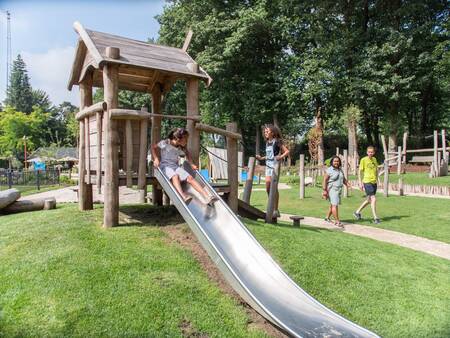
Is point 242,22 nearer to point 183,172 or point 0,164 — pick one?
point 183,172

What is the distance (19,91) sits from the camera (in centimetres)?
8031

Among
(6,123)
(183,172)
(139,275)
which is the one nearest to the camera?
(139,275)

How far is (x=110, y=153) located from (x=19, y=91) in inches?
3372

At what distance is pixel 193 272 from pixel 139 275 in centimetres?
70

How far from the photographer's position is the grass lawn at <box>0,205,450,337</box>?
3.96 metres

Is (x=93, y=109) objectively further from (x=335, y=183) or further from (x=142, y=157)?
(x=335, y=183)

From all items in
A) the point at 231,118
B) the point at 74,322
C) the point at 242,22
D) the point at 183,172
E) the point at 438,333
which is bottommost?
the point at 438,333

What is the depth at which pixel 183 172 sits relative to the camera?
6.76m

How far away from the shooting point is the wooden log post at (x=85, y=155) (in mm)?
Answer: 7802

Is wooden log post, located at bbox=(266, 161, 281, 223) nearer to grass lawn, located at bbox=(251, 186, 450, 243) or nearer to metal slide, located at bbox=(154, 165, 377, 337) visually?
metal slide, located at bbox=(154, 165, 377, 337)

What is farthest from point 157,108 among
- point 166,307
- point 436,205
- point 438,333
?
point 436,205

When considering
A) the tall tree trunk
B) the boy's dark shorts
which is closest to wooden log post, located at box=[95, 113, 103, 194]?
the boy's dark shorts

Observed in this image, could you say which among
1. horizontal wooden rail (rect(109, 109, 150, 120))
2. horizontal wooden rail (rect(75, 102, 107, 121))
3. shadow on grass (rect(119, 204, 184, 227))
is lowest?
shadow on grass (rect(119, 204, 184, 227))

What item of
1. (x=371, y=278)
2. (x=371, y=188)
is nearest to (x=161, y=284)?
(x=371, y=278)
